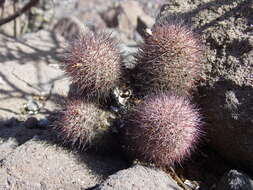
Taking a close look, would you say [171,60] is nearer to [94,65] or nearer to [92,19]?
[94,65]

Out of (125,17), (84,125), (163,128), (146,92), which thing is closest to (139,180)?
(163,128)

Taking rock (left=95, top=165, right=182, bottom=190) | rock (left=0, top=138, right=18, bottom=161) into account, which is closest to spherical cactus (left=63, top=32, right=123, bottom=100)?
rock (left=95, top=165, right=182, bottom=190)

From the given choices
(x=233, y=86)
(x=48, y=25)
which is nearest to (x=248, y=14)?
(x=233, y=86)

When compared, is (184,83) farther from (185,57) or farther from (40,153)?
(40,153)

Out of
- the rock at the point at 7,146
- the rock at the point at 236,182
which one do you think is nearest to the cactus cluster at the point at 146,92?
the rock at the point at 236,182

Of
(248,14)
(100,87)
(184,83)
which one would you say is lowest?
(100,87)

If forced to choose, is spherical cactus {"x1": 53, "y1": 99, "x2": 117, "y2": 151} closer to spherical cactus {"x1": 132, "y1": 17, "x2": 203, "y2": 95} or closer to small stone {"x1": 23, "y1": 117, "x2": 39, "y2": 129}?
spherical cactus {"x1": 132, "y1": 17, "x2": 203, "y2": 95}

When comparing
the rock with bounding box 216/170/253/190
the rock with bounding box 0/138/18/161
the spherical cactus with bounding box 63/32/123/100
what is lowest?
the rock with bounding box 0/138/18/161
